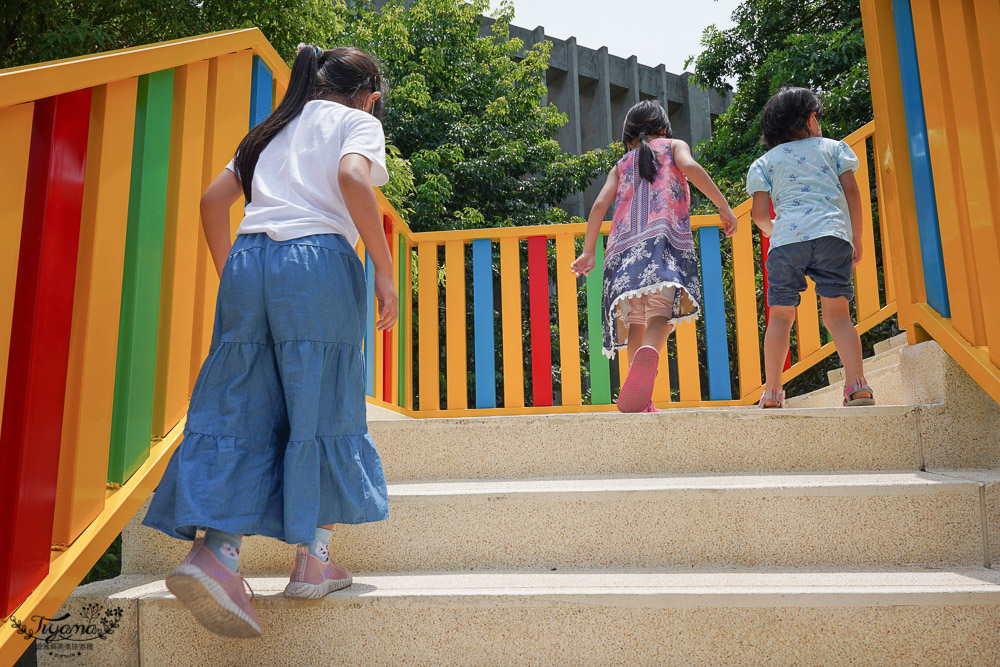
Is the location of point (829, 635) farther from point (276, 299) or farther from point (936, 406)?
point (276, 299)

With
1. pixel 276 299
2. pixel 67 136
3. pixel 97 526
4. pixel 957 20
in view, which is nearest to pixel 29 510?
pixel 97 526

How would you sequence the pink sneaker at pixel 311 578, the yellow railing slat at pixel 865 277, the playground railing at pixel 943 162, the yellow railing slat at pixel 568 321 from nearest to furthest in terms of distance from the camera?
the pink sneaker at pixel 311 578 < the playground railing at pixel 943 162 < the yellow railing slat at pixel 865 277 < the yellow railing slat at pixel 568 321

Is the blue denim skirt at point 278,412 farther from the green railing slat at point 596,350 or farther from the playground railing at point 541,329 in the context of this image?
the green railing slat at point 596,350

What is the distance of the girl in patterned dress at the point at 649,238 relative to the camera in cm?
300

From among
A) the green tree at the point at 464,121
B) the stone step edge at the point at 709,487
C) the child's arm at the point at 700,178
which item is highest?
the green tree at the point at 464,121

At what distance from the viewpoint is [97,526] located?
1.50 m

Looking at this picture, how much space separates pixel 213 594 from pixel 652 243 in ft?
7.38

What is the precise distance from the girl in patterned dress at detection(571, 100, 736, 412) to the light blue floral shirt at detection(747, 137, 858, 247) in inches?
Answer: 9.9

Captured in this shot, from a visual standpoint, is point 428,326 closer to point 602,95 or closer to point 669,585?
point 669,585

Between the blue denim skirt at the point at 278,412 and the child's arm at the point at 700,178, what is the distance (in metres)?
1.88

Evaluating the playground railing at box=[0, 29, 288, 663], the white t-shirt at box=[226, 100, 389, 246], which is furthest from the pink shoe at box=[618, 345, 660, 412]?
the playground railing at box=[0, 29, 288, 663]

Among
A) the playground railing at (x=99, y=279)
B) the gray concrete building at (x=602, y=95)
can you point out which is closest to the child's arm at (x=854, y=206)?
the playground railing at (x=99, y=279)

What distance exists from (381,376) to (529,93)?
352 inches

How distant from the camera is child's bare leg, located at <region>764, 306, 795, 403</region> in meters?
2.97
